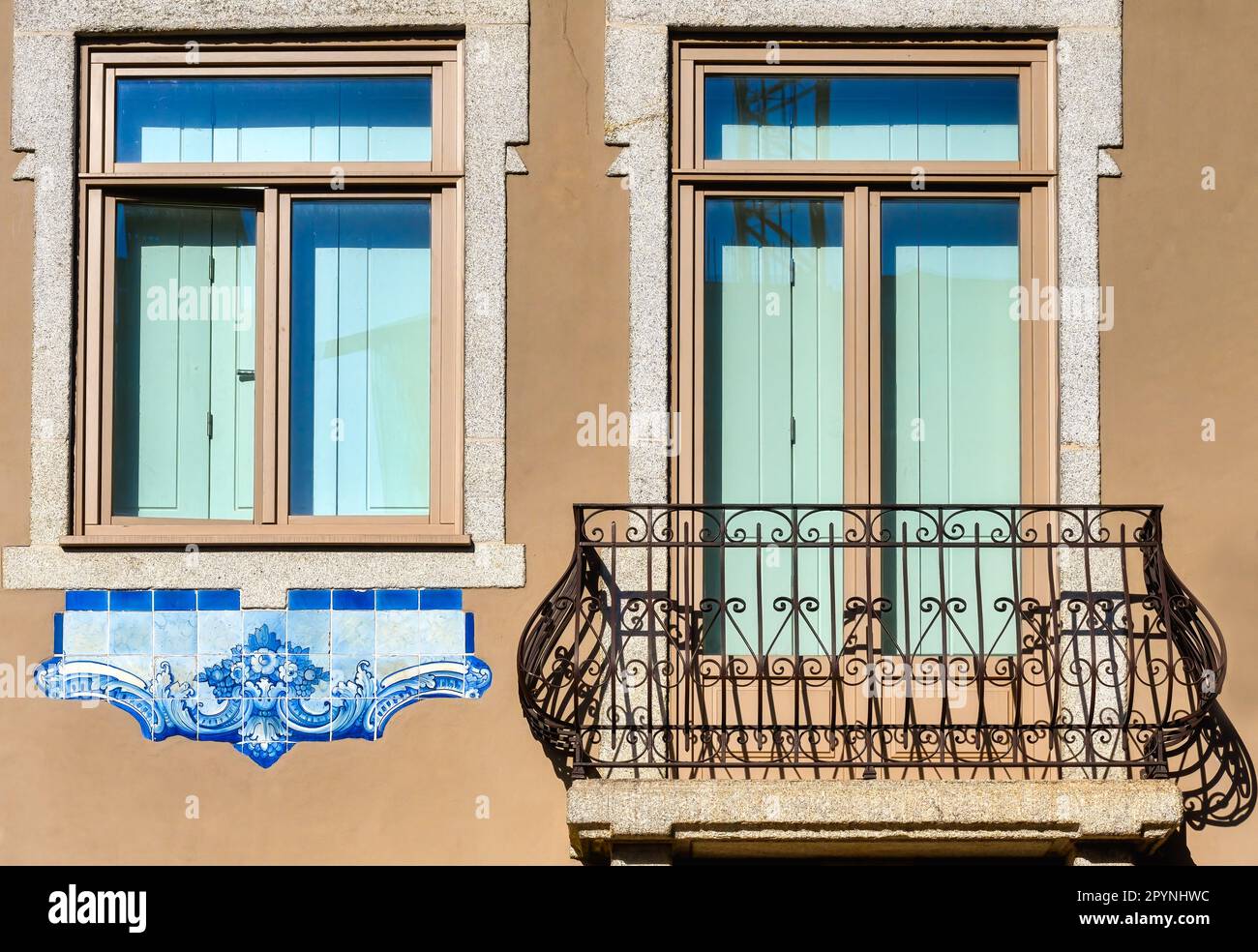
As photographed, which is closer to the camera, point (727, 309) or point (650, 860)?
point (650, 860)

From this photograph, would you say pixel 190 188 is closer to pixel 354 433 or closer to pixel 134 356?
pixel 134 356

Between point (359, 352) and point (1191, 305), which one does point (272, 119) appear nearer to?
point (359, 352)

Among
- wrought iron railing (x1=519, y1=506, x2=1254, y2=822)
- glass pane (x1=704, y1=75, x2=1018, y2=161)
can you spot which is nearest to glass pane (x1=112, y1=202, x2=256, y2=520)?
wrought iron railing (x1=519, y1=506, x2=1254, y2=822)

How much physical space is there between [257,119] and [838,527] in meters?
3.17

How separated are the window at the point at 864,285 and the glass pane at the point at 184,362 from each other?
Answer: 6.42 feet

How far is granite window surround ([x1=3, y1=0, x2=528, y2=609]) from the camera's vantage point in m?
6.96

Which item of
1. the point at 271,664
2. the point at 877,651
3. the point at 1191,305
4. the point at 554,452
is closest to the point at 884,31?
the point at 1191,305

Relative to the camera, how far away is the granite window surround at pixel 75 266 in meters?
6.96

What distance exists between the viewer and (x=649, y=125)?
7.15 meters

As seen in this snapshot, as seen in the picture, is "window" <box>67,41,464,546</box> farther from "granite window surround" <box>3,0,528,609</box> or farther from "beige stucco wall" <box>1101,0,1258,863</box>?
"beige stucco wall" <box>1101,0,1258,863</box>

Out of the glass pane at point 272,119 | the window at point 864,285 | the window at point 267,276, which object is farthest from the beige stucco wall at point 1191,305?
the glass pane at point 272,119

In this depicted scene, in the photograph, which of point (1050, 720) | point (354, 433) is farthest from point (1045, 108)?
point (354, 433)

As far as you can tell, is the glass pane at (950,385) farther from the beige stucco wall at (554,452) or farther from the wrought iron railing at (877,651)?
the beige stucco wall at (554,452)

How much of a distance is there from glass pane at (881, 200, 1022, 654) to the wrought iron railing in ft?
0.13
